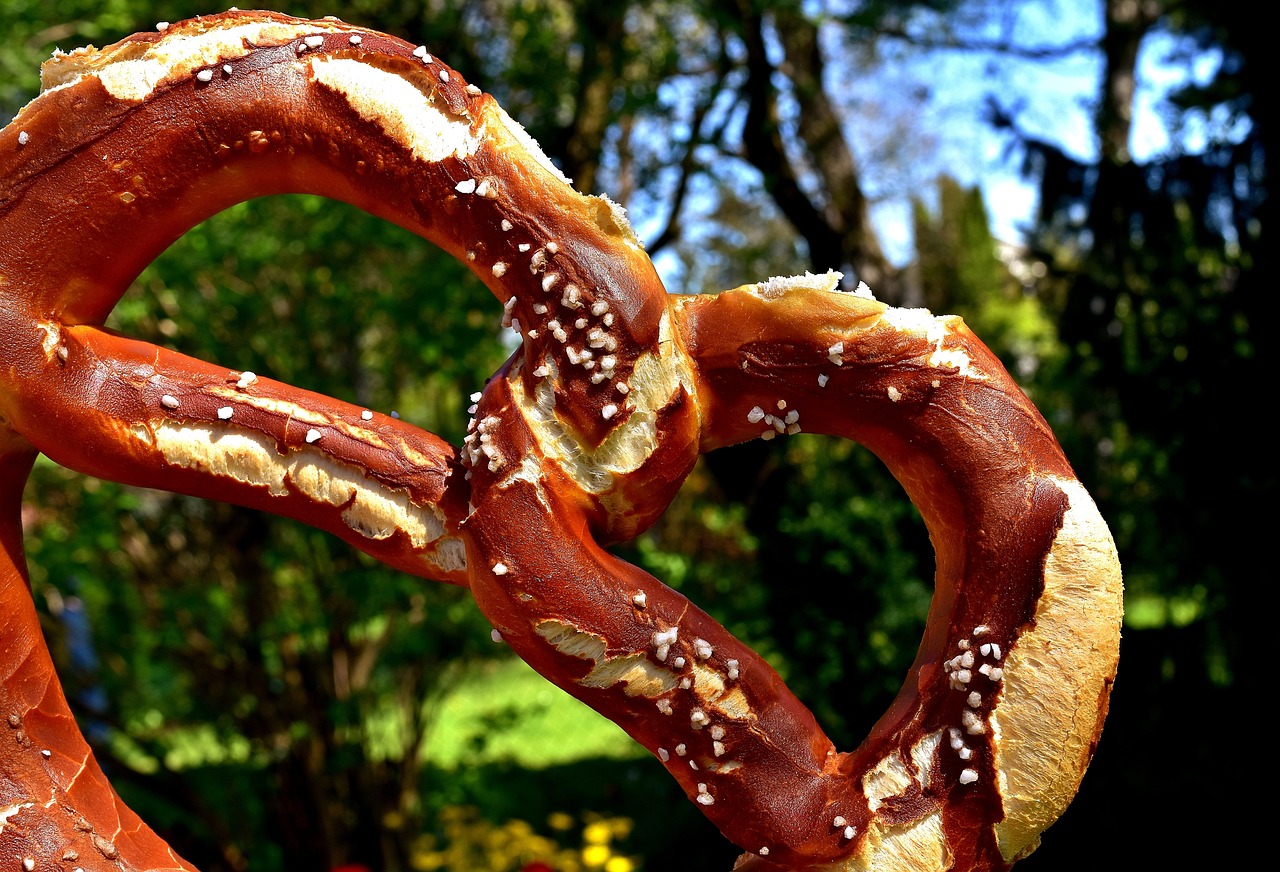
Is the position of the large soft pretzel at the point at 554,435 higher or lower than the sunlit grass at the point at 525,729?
higher

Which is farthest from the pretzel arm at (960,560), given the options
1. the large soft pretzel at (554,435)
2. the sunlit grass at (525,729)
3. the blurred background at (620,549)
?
the sunlit grass at (525,729)

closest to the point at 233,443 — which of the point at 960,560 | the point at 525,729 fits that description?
the point at 960,560

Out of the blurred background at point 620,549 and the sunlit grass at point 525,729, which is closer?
the blurred background at point 620,549

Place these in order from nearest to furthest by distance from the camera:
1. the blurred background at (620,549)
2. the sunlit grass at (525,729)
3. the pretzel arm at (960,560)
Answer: the pretzel arm at (960,560), the blurred background at (620,549), the sunlit grass at (525,729)

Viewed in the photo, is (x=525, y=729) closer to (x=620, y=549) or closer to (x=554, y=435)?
(x=620, y=549)

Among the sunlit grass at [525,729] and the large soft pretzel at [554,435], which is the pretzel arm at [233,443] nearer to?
the large soft pretzel at [554,435]
